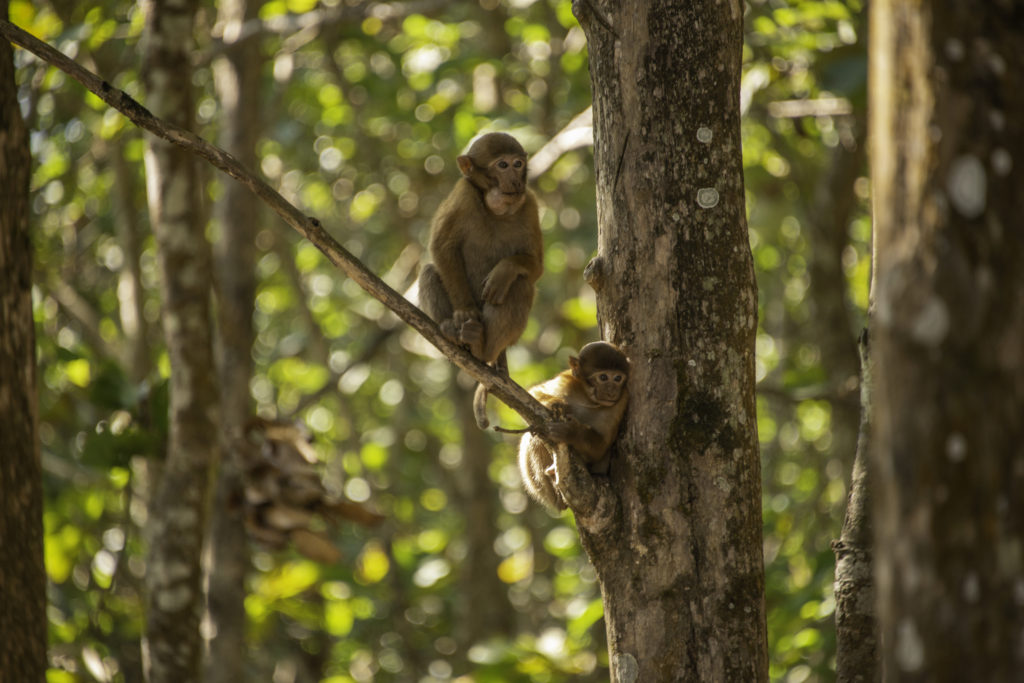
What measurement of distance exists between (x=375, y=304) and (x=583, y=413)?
27.0 feet

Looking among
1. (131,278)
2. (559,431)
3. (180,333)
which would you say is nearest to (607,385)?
(559,431)

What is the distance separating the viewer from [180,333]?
550 cm

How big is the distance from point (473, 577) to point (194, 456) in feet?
14.6

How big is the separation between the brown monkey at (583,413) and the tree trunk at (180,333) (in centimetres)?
201

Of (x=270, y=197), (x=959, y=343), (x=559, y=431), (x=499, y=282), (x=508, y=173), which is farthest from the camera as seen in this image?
(x=508, y=173)

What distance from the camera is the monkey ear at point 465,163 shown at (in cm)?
473

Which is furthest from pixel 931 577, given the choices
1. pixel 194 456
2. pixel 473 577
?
pixel 473 577

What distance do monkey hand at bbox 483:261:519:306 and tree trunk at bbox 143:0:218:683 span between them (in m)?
1.92

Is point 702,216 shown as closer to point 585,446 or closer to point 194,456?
point 585,446

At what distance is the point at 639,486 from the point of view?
303cm

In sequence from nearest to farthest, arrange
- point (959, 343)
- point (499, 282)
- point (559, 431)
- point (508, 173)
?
point (959, 343) < point (559, 431) < point (499, 282) < point (508, 173)

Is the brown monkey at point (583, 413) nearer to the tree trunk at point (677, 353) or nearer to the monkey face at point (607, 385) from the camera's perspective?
the monkey face at point (607, 385)

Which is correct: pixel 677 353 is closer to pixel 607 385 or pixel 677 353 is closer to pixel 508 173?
pixel 607 385

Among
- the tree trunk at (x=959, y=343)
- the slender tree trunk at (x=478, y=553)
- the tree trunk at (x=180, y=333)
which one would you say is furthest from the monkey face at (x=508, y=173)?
the slender tree trunk at (x=478, y=553)
